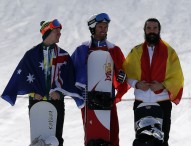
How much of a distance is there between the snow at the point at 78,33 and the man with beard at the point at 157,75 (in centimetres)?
224

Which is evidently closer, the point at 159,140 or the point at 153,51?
the point at 159,140

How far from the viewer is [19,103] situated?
929 cm

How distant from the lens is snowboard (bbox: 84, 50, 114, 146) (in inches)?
221

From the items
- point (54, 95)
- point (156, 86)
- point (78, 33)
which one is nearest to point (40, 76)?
point (54, 95)

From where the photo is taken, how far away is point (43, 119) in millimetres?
5547

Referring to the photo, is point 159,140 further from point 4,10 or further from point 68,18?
point 4,10

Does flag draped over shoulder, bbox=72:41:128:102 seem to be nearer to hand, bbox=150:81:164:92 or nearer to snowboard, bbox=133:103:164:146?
hand, bbox=150:81:164:92

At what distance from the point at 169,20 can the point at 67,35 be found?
11.4 feet

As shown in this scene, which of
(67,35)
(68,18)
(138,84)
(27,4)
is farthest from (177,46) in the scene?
(138,84)

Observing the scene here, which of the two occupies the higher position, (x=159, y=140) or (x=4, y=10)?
(x=4, y=10)

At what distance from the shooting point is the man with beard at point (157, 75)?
5.31 metres

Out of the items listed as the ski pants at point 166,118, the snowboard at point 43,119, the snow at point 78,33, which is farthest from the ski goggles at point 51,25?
the snow at point 78,33

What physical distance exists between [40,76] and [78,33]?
9641 mm

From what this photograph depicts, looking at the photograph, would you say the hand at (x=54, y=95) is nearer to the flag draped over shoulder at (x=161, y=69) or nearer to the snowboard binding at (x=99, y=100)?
the snowboard binding at (x=99, y=100)
